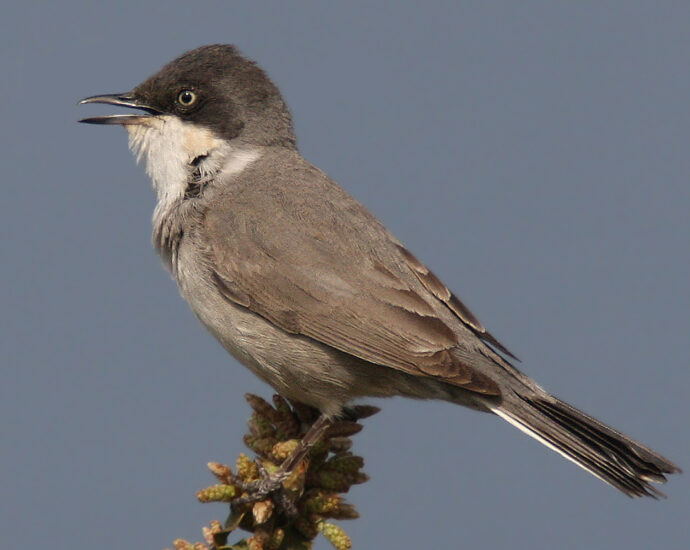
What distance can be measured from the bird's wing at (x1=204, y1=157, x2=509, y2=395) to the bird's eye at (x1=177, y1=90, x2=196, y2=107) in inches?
29.9

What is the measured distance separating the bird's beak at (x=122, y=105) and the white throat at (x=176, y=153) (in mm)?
46

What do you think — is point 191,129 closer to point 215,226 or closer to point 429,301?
point 215,226

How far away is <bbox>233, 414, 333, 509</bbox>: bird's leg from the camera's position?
4.15 metres

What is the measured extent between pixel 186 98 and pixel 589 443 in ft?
11.2

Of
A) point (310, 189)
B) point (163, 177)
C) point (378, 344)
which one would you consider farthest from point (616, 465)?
point (163, 177)

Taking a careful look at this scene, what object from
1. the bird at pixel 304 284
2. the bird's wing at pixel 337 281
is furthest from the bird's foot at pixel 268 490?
the bird's wing at pixel 337 281

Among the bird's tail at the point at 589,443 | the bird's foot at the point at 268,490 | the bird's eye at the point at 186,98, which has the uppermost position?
the bird's eye at the point at 186,98

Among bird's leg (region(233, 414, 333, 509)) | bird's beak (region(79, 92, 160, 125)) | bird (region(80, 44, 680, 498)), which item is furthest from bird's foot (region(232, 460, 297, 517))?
bird's beak (region(79, 92, 160, 125))

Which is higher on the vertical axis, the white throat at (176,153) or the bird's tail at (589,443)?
the white throat at (176,153)

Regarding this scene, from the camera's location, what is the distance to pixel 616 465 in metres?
4.85

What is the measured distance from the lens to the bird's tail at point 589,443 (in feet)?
15.8

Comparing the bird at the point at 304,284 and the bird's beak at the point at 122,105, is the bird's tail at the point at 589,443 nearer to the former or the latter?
the bird at the point at 304,284

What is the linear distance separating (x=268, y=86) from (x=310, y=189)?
1.00 m

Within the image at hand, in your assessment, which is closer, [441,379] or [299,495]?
[299,495]
